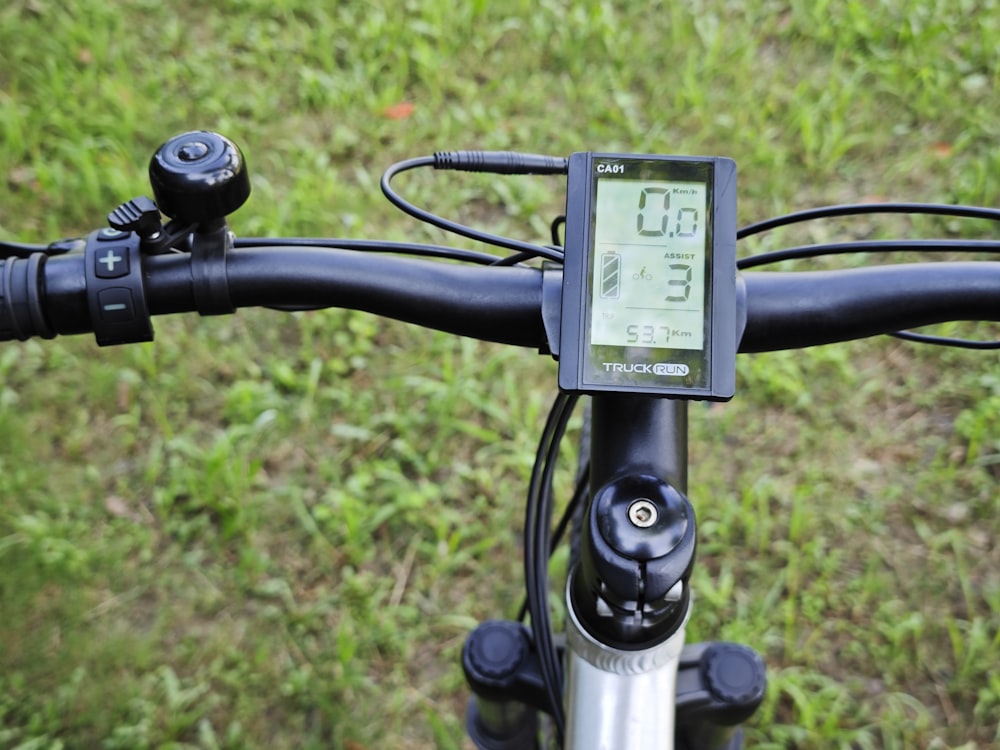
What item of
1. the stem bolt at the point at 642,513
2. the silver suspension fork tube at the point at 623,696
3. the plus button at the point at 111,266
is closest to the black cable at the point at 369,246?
the plus button at the point at 111,266

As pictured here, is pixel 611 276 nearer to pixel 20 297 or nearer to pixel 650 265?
pixel 650 265

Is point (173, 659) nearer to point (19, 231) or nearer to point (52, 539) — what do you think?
point (52, 539)

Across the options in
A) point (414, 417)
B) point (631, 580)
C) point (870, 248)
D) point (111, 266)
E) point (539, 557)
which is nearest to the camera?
point (631, 580)

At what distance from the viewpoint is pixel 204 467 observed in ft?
9.66

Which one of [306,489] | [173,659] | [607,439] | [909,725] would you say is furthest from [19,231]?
[909,725]

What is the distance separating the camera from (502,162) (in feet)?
4.18

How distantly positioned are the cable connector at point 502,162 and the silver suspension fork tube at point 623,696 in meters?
0.60

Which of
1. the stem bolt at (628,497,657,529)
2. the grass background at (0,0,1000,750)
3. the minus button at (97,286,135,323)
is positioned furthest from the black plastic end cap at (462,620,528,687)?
the grass background at (0,0,1000,750)

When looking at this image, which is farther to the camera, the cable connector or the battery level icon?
the cable connector

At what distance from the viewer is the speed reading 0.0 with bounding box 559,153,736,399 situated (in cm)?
104

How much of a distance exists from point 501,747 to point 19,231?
9.20ft

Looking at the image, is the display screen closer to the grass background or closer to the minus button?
the minus button

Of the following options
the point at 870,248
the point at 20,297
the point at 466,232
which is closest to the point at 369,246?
the point at 466,232

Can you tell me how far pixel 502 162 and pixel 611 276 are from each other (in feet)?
0.98
